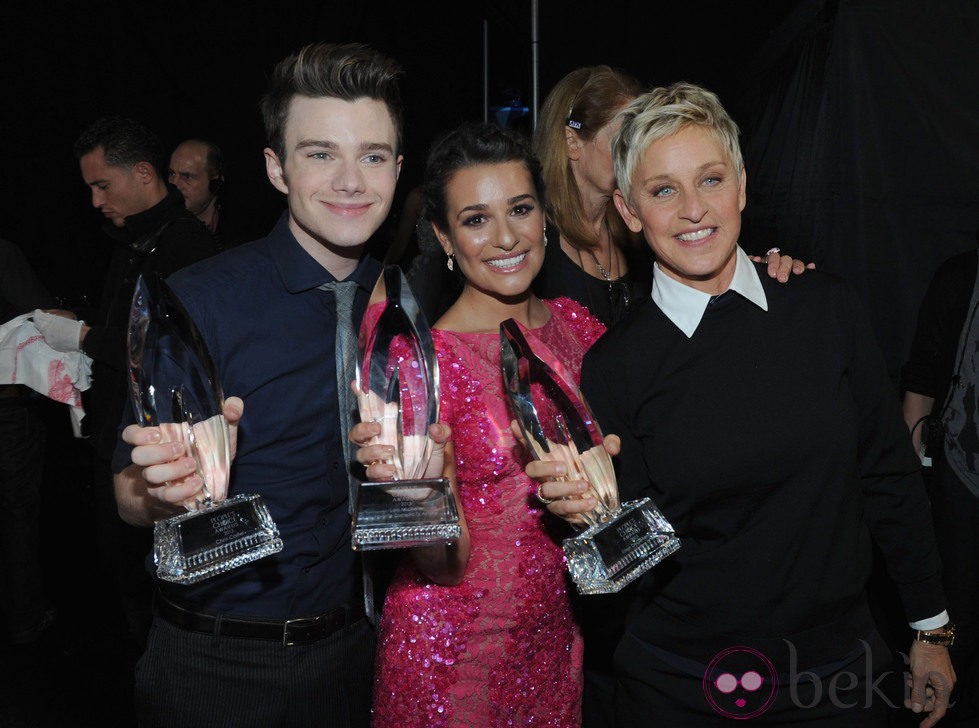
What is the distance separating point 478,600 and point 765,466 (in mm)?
633

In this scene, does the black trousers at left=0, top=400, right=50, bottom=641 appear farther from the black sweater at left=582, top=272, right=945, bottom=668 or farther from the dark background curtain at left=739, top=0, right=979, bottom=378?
the dark background curtain at left=739, top=0, right=979, bottom=378

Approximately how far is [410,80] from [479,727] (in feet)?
12.3

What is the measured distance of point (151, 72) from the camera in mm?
3992

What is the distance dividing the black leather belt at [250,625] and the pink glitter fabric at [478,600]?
0.67 feet

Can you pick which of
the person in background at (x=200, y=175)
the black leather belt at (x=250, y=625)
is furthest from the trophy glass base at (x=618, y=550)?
the person in background at (x=200, y=175)

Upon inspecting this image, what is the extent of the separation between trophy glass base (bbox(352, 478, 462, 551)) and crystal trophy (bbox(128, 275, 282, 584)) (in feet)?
0.39

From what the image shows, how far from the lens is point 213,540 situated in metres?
1.11

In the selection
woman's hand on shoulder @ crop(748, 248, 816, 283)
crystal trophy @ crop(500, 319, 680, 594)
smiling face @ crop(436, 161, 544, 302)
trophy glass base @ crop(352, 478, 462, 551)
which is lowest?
→ trophy glass base @ crop(352, 478, 462, 551)

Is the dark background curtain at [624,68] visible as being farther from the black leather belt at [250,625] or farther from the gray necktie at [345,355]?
the black leather belt at [250,625]

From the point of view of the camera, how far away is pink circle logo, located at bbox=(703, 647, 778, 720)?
134 cm

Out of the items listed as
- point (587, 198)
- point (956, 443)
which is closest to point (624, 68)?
point (587, 198)

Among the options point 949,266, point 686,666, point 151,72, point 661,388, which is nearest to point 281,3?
point 151,72

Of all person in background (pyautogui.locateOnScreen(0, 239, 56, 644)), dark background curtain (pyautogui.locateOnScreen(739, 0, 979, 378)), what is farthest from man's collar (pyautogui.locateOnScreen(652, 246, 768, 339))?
person in background (pyautogui.locateOnScreen(0, 239, 56, 644))

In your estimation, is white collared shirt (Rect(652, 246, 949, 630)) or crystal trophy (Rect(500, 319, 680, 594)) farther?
white collared shirt (Rect(652, 246, 949, 630))
